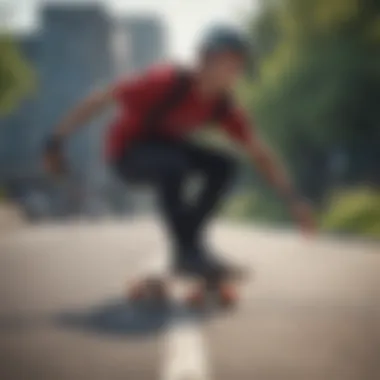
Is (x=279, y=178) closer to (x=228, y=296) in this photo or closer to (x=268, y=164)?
(x=268, y=164)

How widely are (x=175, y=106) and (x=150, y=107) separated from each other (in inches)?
2.2

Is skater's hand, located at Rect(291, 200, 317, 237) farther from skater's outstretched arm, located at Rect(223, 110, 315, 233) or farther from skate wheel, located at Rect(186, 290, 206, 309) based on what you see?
skate wheel, located at Rect(186, 290, 206, 309)

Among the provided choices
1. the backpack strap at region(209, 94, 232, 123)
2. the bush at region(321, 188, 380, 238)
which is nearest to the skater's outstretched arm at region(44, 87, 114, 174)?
the backpack strap at region(209, 94, 232, 123)

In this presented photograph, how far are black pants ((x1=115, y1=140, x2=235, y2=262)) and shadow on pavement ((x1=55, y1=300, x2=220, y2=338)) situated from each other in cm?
14

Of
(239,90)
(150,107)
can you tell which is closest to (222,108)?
(239,90)

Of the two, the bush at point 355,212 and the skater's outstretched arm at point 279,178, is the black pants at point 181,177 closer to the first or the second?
the skater's outstretched arm at point 279,178

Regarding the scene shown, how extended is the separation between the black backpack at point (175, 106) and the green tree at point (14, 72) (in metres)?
0.28

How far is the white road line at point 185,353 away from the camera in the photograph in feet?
6.31

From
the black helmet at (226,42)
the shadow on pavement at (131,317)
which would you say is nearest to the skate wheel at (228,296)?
the shadow on pavement at (131,317)

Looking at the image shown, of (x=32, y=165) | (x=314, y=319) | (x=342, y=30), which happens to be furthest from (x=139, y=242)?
(x=342, y=30)

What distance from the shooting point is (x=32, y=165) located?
1.95 metres

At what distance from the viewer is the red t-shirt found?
1917 millimetres

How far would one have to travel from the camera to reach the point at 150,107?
1.92 metres

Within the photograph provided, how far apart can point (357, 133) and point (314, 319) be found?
1.42ft
